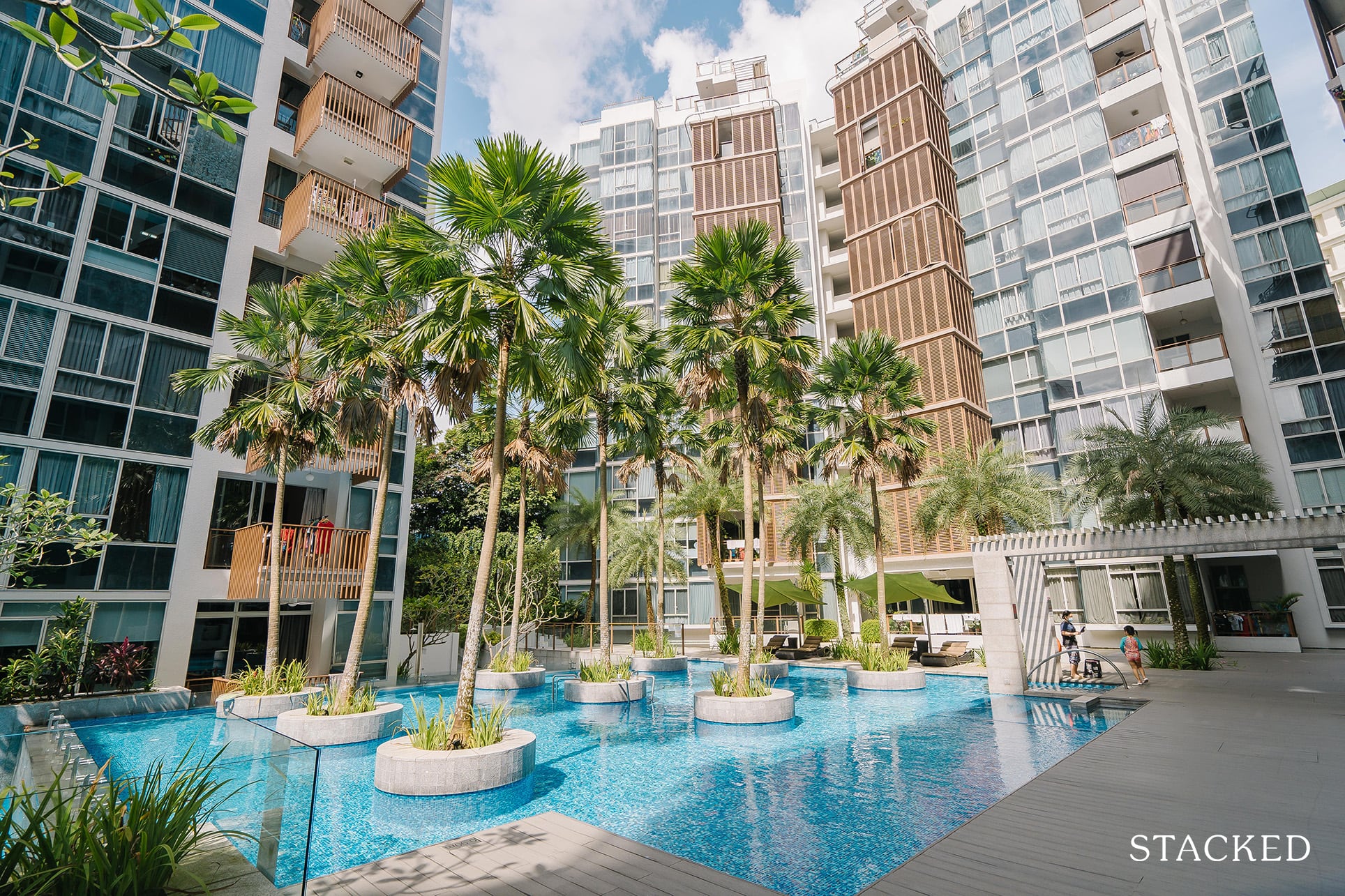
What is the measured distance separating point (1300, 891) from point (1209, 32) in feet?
129

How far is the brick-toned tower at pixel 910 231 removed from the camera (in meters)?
32.3

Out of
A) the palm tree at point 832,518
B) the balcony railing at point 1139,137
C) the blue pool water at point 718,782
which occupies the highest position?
the balcony railing at point 1139,137

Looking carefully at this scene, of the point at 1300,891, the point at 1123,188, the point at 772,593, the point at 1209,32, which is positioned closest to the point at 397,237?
the point at 1300,891

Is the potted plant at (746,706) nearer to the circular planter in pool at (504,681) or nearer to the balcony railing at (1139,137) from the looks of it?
the circular planter in pool at (504,681)

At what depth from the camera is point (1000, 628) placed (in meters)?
16.9

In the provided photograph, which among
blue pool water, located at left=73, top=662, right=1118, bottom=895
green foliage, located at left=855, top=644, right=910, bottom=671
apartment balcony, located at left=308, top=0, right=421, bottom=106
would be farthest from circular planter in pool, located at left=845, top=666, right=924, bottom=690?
apartment balcony, located at left=308, top=0, right=421, bottom=106

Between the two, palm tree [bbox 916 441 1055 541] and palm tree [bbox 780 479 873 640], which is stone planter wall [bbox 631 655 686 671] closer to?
palm tree [bbox 780 479 873 640]

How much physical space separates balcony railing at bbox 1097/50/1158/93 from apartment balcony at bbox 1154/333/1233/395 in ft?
42.6

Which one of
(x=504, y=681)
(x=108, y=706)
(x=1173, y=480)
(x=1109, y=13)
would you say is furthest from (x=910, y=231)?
A: (x=108, y=706)

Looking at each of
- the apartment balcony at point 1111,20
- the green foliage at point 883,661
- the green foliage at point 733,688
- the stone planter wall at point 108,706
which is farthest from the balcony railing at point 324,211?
the apartment balcony at point 1111,20

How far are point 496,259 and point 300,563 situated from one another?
10.3m

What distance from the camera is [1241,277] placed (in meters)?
26.9

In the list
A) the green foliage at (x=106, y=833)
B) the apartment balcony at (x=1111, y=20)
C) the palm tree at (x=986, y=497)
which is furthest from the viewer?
the apartment balcony at (x=1111, y=20)

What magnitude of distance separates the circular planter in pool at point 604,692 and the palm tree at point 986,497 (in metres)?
13.5
